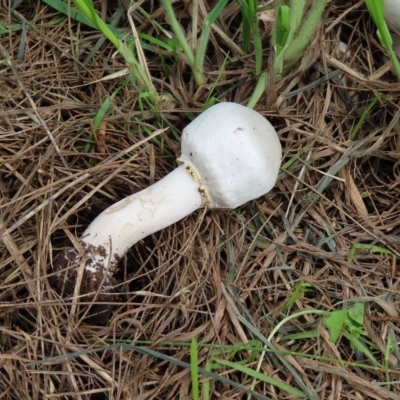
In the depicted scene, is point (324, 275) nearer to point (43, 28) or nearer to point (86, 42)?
point (86, 42)

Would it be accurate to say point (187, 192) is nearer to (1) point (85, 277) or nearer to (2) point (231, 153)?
(2) point (231, 153)

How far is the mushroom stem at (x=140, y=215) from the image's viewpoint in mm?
1627

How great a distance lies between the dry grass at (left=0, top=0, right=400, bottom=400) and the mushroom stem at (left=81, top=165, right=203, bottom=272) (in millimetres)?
91

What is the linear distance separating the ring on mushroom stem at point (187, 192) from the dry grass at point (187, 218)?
0.25 ft

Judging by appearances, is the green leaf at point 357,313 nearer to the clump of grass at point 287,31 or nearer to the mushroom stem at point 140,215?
the mushroom stem at point 140,215

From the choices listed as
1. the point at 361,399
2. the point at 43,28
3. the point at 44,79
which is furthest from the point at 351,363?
the point at 43,28

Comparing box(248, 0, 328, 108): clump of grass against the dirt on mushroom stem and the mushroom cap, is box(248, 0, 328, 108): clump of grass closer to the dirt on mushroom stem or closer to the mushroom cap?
the mushroom cap

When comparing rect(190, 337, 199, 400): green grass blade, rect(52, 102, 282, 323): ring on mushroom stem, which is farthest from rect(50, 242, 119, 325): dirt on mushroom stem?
rect(190, 337, 199, 400): green grass blade

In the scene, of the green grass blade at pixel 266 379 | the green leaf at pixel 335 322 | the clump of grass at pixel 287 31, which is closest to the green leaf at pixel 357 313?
the green leaf at pixel 335 322

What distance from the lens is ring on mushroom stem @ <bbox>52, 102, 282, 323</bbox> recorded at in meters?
1.56

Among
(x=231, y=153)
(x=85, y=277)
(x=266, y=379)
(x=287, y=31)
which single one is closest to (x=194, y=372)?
(x=266, y=379)

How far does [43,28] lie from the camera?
76.1 inches

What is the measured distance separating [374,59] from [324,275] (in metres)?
0.86

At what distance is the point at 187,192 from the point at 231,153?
0.64 ft
